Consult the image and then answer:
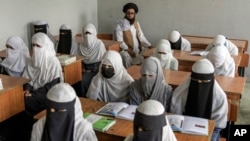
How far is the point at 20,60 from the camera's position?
14.4 ft

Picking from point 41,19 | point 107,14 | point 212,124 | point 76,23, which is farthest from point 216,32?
point 212,124

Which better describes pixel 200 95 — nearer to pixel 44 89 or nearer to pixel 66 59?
pixel 44 89

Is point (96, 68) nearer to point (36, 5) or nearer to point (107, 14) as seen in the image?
point (36, 5)

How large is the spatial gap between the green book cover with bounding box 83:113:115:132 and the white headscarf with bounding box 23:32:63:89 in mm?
1527

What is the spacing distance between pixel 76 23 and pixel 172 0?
202 cm

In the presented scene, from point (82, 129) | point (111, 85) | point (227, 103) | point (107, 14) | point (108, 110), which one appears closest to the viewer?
point (82, 129)

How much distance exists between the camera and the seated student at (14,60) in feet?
14.2

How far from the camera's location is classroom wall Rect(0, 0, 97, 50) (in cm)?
506

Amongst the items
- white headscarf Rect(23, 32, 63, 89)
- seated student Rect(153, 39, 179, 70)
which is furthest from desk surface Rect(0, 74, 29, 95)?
seated student Rect(153, 39, 179, 70)

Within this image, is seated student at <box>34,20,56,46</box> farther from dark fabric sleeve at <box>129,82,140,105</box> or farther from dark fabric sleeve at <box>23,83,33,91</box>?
dark fabric sleeve at <box>129,82,140,105</box>

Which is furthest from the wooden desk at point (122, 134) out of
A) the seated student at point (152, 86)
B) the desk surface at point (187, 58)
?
the desk surface at point (187, 58)

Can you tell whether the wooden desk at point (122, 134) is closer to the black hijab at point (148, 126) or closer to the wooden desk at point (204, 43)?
the black hijab at point (148, 126)

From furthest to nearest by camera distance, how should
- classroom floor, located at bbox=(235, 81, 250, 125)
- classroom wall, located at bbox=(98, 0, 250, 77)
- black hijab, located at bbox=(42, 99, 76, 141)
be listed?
classroom wall, located at bbox=(98, 0, 250, 77), classroom floor, located at bbox=(235, 81, 250, 125), black hijab, located at bbox=(42, 99, 76, 141)

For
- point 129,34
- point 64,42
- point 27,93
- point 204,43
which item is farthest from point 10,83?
point 204,43
